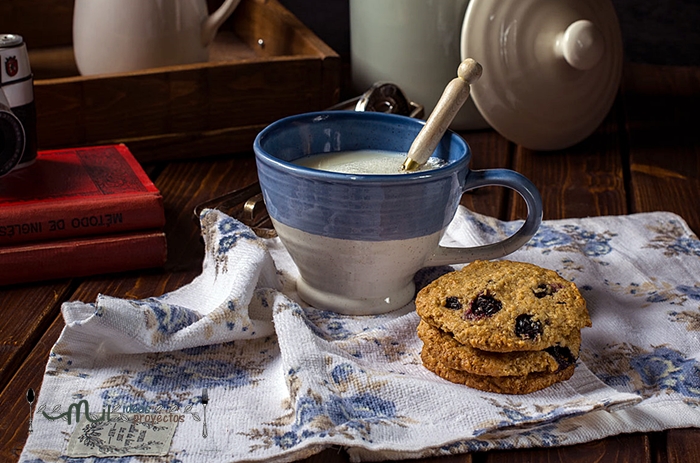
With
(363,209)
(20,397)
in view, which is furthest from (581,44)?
(20,397)

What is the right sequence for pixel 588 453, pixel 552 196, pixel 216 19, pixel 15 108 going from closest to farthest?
pixel 588 453 < pixel 15 108 < pixel 552 196 < pixel 216 19

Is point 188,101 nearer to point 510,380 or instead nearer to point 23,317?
point 23,317

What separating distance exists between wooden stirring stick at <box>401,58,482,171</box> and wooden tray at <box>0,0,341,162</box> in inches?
15.5

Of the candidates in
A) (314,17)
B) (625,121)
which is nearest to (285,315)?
(625,121)

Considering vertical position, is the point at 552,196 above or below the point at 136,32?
below

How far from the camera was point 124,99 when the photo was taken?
98cm

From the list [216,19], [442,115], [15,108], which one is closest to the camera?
[442,115]

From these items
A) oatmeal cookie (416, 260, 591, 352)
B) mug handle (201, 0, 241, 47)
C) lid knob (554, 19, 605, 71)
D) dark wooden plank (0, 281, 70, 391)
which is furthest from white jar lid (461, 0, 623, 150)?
dark wooden plank (0, 281, 70, 391)

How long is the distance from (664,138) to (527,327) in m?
0.64

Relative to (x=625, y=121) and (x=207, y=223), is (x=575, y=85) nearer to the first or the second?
(x=625, y=121)

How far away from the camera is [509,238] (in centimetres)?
72

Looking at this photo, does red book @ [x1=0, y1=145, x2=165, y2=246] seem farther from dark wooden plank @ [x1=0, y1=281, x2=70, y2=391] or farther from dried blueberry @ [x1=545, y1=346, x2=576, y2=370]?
dried blueberry @ [x1=545, y1=346, x2=576, y2=370]

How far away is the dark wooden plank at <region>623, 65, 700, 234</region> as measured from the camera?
0.95 m

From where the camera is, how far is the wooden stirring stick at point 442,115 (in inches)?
26.6
